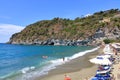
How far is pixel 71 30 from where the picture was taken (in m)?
166

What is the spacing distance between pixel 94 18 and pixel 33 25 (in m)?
48.4

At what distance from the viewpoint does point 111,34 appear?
138875 mm

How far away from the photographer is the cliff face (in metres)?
144

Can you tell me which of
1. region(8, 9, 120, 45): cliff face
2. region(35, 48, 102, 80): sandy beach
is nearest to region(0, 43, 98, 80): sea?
region(35, 48, 102, 80): sandy beach

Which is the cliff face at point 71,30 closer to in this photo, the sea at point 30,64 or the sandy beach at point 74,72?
the sea at point 30,64

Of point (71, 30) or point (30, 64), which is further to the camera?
point (71, 30)

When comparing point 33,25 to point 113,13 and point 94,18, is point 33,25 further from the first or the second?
point 113,13

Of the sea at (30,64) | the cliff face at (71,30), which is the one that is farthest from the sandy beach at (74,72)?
the cliff face at (71,30)

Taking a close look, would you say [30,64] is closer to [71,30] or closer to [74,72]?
[74,72]

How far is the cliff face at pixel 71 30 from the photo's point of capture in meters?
144

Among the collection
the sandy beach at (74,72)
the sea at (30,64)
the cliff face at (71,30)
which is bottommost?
the sandy beach at (74,72)

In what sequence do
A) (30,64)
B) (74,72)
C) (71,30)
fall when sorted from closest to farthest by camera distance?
(74,72) < (30,64) < (71,30)

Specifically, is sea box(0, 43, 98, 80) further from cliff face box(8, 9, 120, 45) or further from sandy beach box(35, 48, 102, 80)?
cliff face box(8, 9, 120, 45)

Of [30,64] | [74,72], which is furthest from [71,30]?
[74,72]
